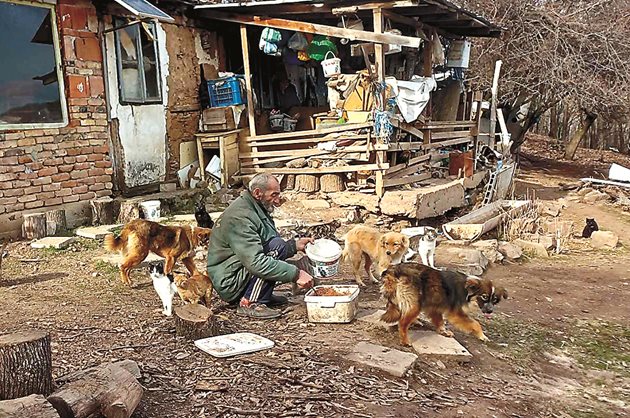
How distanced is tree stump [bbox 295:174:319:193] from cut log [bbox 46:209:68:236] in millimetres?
4363

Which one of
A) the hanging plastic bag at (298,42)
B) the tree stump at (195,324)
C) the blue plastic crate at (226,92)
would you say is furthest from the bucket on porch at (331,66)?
the tree stump at (195,324)

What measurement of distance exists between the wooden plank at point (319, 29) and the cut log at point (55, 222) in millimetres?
5115

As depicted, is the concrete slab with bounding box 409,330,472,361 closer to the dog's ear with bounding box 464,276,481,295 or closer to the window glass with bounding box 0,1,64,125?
the dog's ear with bounding box 464,276,481,295

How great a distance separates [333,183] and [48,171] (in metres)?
5.01

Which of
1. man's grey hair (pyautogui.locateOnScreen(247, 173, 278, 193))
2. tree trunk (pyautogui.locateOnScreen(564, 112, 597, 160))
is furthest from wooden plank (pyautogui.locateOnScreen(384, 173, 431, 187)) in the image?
tree trunk (pyautogui.locateOnScreen(564, 112, 597, 160))

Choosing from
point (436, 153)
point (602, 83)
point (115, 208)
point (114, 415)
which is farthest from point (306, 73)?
point (114, 415)

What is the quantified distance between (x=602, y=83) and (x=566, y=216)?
6.99 meters

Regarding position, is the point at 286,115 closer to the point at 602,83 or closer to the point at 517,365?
the point at 517,365

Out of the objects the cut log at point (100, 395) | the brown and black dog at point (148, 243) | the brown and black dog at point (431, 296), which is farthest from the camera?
the brown and black dog at point (148, 243)

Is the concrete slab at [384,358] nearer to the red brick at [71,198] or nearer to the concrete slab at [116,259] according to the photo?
the concrete slab at [116,259]

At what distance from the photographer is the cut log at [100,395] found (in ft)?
9.53

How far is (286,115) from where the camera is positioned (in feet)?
42.8

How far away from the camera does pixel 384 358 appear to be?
429cm

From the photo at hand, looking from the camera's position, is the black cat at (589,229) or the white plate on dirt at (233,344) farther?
the black cat at (589,229)
